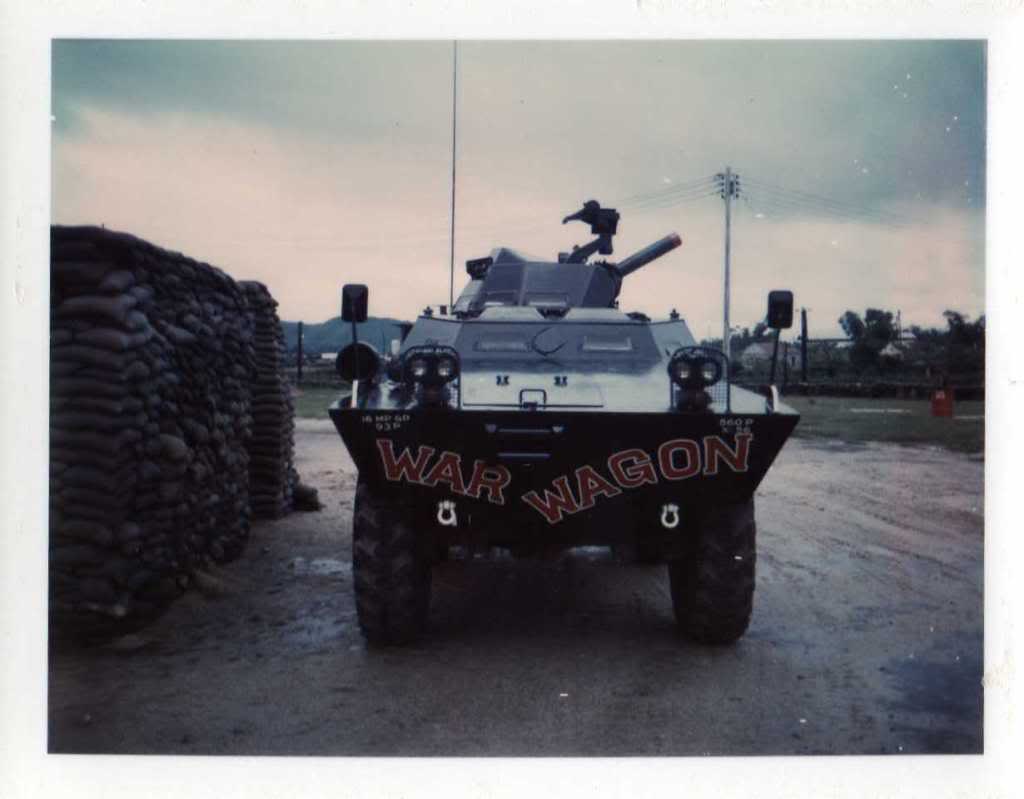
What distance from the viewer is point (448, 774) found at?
13.8 feet

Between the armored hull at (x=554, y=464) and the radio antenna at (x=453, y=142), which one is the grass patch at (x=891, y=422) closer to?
the armored hull at (x=554, y=464)

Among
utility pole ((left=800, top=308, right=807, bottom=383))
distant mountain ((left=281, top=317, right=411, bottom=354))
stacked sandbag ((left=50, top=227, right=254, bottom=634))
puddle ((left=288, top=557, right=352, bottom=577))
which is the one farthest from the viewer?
puddle ((left=288, top=557, right=352, bottom=577))

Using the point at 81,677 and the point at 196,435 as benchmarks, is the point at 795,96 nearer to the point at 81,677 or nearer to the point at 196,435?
the point at 196,435

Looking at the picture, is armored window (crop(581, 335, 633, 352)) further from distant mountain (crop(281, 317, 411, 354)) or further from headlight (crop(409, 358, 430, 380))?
headlight (crop(409, 358, 430, 380))

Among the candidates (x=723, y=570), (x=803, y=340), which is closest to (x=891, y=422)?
(x=803, y=340)

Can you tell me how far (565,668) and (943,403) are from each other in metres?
2.31

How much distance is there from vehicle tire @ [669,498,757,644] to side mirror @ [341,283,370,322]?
5.86ft

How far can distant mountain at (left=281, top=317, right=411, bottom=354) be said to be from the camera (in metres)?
5.98

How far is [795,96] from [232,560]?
4.33m

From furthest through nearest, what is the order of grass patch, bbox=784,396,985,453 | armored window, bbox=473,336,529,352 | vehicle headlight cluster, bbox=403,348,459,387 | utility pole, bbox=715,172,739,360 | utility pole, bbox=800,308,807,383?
utility pole, bbox=800,308,807,383
armored window, bbox=473,336,529,352
utility pole, bbox=715,172,739,360
grass patch, bbox=784,396,985,453
vehicle headlight cluster, bbox=403,348,459,387

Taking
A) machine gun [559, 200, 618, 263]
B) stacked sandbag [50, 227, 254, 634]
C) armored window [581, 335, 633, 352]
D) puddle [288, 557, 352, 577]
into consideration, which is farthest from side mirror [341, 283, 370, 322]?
puddle [288, 557, 352, 577]

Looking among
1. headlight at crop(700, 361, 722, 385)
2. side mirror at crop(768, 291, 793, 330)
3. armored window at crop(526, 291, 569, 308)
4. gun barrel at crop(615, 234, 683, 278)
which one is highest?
gun barrel at crop(615, 234, 683, 278)

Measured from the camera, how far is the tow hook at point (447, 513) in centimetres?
452

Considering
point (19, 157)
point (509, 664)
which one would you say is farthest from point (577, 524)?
point (19, 157)
